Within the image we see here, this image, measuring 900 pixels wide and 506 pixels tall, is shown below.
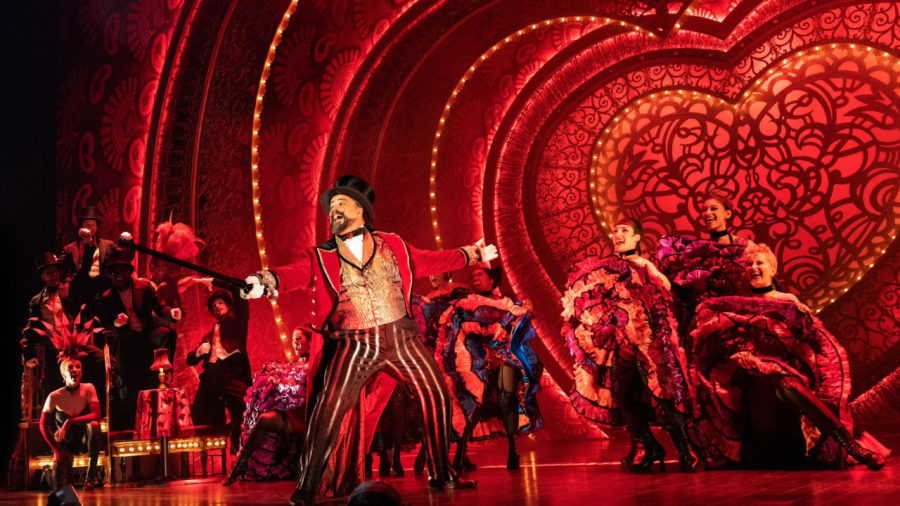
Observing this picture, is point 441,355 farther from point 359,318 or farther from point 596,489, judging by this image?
point 596,489

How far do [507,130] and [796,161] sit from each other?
287cm

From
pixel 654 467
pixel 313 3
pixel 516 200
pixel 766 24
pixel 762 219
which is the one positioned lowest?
pixel 654 467

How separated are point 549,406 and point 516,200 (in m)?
2.16

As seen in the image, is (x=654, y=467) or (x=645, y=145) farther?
(x=645, y=145)

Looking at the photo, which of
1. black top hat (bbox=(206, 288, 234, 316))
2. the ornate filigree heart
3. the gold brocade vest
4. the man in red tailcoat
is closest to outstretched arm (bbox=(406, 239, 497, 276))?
the man in red tailcoat

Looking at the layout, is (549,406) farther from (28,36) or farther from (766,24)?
(28,36)

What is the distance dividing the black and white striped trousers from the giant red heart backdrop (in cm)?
382

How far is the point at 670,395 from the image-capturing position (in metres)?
5.28

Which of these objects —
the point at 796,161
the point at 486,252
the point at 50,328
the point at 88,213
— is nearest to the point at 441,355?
the point at 486,252

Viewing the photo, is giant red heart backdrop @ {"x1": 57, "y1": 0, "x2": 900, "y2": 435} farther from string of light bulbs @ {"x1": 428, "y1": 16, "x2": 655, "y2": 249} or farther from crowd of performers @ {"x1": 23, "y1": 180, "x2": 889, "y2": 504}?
crowd of performers @ {"x1": 23, "y1": 180, "x2": 889, "y2": 504}

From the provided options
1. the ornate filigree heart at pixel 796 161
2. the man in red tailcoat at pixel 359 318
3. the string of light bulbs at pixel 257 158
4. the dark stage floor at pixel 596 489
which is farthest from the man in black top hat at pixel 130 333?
the ornate filigree heart at pixel 796 161

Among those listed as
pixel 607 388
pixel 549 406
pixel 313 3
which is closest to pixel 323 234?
pixel 313 3

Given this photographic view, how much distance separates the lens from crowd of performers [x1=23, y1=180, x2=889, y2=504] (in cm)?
432

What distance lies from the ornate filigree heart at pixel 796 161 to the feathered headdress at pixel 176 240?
4211mm
